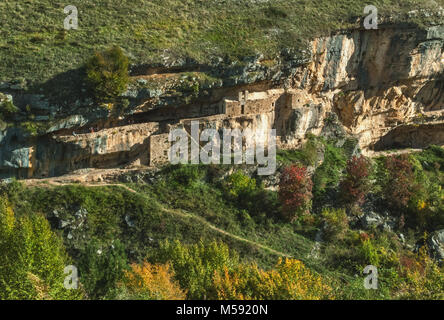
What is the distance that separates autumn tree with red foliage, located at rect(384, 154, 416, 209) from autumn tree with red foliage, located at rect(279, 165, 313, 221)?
5248 millimetres

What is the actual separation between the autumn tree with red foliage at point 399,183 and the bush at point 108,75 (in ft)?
51.5

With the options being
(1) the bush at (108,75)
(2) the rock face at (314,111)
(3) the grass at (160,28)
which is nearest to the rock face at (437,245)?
(2) the rock face at (314,111)

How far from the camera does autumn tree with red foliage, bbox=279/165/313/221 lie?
96.0 ft

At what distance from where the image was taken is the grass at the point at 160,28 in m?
31.3

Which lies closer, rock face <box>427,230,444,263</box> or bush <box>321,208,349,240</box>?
bush <box>321,208,349,240</box>

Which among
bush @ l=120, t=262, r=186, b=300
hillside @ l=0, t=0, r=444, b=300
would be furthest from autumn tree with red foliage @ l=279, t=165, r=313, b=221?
bush @ l=120, t=262, r=186, b=300

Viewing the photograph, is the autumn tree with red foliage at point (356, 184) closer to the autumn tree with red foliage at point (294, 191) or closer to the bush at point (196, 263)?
the autumn tree with red foliage at point (294, 191)

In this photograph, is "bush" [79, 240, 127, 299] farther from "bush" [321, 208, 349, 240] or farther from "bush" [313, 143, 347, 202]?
"bush" [313, 143, 347, 202]

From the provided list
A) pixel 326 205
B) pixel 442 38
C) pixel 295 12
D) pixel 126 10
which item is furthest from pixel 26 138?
pixel 442 38

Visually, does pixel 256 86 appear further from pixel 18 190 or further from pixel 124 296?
pixel 124 296

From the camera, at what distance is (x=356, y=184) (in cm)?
3139

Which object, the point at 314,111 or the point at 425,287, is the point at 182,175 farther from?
the point at 425,287

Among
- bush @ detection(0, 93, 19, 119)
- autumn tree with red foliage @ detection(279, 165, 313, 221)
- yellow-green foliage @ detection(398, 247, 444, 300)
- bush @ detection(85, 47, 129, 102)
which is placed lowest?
yellow-green foliage @ detection(398, 247, 444, 300)

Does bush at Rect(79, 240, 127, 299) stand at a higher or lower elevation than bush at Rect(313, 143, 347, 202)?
lower
